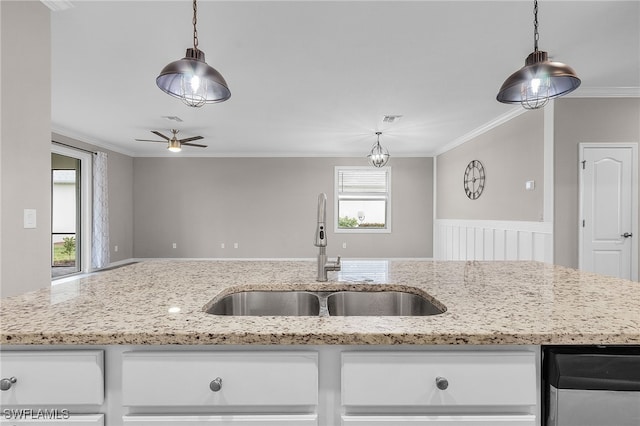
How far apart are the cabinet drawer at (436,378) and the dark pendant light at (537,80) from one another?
1.17m

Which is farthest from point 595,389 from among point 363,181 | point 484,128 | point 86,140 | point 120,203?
point 120,203

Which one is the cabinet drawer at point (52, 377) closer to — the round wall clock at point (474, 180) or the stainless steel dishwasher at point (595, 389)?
the stainless steel dishwasher at point (595, 389)

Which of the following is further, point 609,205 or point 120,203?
point 120,203

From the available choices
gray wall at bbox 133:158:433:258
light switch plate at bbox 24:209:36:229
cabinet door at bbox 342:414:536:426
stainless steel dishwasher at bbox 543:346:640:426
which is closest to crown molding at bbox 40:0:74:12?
light switch plate at bbox 24:209:36:229

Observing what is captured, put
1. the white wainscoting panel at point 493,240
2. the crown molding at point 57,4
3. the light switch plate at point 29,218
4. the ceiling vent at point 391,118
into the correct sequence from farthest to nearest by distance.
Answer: the ceiling vent at point 391,118 < the white wainscoting panel at point 493,240 < the crown molding at point 57,4 < the light switch plate at point 29,218

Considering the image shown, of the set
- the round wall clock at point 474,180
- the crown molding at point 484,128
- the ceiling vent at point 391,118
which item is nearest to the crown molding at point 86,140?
the ceiling vent at point 391,118

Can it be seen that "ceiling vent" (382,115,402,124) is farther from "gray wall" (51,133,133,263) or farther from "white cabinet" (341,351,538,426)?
"gray wall" (51,133,133,263)

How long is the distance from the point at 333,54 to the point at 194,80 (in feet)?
5.64

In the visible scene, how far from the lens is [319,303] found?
1.34 metres

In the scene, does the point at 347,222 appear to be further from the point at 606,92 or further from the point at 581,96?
the point at 606,92

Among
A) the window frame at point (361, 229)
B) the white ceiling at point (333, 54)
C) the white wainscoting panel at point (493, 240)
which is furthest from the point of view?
the window frame at point (361, 229)

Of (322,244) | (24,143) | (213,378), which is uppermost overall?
(24,143)

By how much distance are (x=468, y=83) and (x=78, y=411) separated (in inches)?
156

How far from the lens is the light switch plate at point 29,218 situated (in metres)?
1.84
